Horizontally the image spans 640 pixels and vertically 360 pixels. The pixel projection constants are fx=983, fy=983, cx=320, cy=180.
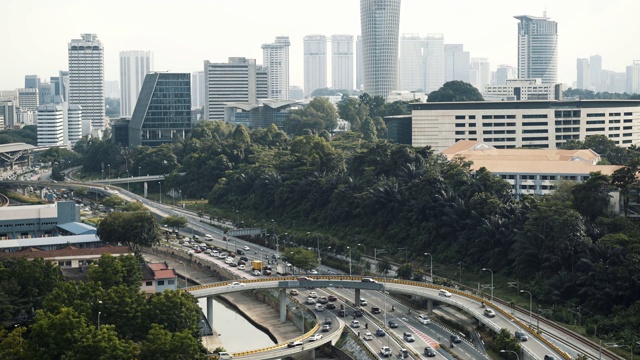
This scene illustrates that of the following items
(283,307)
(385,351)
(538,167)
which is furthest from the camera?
(538,167)

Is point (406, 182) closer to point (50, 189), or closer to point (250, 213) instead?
point (250, 213)

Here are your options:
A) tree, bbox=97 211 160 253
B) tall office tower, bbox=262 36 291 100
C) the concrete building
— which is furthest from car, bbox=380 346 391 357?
tall office tower, bbox=262 36 291 100

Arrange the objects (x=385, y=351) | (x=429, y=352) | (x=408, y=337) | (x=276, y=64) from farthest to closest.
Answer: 1. (x=276, y=64)
2. (x=408, y=337)
3. (x=385, y=351)
4. (x=429, y=352)

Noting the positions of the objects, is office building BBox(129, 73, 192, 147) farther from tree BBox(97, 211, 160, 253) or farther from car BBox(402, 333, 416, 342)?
car BBox(402, 333, 416, 342)

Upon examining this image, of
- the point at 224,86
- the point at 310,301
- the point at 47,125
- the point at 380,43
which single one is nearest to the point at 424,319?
the point at 310,301

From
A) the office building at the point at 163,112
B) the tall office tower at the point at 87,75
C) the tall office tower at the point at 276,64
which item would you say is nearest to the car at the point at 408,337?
the office building at the point at 163,112

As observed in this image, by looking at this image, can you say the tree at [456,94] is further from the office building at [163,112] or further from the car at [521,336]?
the car at [521,336]

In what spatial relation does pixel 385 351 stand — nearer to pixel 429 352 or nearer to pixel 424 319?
pixel 429 352
